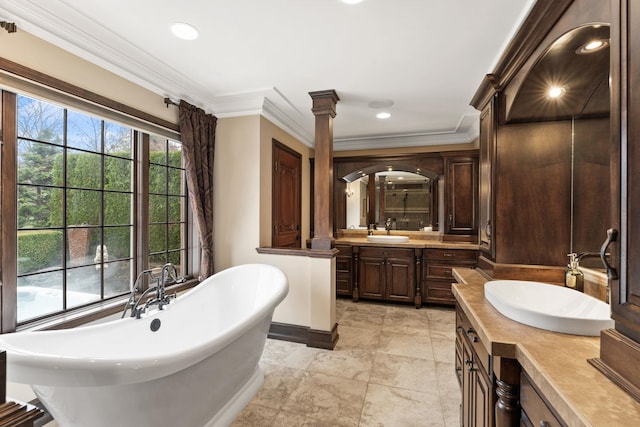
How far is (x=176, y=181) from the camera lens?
2.87 meters

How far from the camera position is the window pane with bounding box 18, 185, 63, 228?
1735 millimetres

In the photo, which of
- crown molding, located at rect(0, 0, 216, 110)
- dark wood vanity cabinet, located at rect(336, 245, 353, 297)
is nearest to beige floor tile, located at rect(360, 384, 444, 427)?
dark wood vanity cabinet, located at rect(336, 245, 353, 297)

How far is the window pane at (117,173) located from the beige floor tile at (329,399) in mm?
2101

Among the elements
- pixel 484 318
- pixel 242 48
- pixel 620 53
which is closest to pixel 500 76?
pixel 620 53

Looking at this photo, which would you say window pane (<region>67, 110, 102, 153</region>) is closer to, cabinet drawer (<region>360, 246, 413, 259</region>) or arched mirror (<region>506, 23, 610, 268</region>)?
arched mirror (<region>506, 23, 610, 268</region>)

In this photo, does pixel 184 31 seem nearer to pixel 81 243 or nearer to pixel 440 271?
pixel 81 243

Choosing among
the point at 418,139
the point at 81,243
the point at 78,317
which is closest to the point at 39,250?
the point at 81,243

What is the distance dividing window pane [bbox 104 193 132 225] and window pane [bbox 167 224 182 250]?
0.44 meters

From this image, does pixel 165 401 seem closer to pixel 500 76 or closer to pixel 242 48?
pixel 242 48

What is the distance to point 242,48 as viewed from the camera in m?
2.09

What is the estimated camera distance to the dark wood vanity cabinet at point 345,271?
13.7 ft

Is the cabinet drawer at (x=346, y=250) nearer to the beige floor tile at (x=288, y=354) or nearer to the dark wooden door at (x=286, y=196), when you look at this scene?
the dark wooden door at (x=286, y=196)

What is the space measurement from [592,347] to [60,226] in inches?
112

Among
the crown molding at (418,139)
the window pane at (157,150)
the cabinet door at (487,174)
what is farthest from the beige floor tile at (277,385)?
the crown molding at (418,139)
